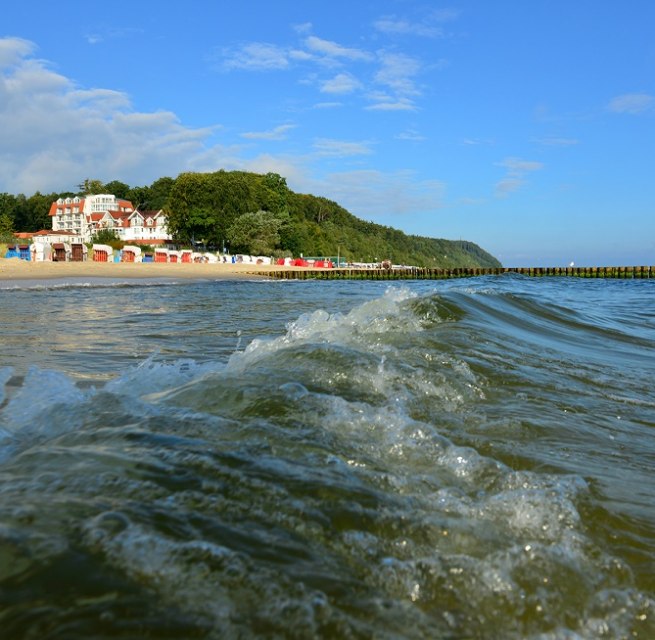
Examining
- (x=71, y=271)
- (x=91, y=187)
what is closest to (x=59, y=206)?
(x=91, y=187)

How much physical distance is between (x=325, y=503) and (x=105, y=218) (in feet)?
Result: 386

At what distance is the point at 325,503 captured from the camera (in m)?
1.99

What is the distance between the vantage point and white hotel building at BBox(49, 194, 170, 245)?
4072 inches

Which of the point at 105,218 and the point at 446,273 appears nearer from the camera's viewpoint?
the point at 446,273

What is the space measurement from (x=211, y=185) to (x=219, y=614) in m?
69.8

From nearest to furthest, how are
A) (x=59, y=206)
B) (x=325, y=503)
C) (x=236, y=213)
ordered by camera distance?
(x=325, y=503) < (x=236, y=213) < (x=59, y=206)

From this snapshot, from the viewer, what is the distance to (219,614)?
4.54ft

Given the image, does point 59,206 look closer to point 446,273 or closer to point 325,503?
point 446,273

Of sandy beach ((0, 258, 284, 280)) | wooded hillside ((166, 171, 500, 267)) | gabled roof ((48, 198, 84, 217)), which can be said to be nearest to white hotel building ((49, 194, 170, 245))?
gabled roof ((48, 198, 84, 217))

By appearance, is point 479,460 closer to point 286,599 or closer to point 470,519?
point 470,519

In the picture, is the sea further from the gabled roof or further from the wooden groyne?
the gabled roof

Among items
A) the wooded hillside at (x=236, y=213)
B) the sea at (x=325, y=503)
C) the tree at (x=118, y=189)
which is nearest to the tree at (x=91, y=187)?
the tree at (x=118, y=189)

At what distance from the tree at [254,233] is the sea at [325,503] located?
60.8 meters

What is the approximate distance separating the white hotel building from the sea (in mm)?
97424
